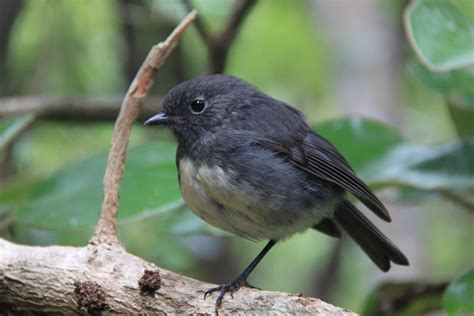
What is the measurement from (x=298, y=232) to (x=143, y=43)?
121 inches

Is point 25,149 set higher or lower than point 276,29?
lower

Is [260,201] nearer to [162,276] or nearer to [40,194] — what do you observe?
[162,276]

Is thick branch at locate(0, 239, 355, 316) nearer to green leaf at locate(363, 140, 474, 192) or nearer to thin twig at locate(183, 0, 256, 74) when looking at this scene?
green leaf at locate(363, 140, 474, 192)

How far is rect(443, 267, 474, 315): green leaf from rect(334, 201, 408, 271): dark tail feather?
0.57 meters

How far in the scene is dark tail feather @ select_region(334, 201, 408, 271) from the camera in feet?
12.0

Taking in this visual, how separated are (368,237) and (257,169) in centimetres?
85

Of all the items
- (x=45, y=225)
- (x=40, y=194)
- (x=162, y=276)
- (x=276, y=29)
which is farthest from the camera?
(x=276, y=29)

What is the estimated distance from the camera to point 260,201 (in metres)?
3.13

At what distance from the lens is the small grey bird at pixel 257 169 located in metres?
3.14

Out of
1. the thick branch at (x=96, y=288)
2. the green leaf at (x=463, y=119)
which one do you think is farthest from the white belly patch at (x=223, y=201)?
the green leaf at (x=463, y=119)

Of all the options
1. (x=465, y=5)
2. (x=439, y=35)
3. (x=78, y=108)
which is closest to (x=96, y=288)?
(x=439, y=35)

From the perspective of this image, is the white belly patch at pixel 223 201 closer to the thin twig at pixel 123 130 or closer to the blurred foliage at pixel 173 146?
the blurred foliage at pixel 173 146

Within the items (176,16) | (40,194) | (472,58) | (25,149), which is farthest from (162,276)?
(25,149)

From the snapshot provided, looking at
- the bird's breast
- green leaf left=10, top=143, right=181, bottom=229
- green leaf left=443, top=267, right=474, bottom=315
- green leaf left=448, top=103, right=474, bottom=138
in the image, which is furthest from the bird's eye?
green leaf left=443, top=267, right=474, bottom=315
